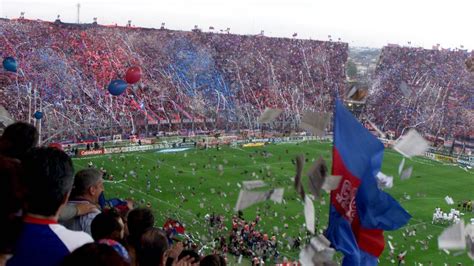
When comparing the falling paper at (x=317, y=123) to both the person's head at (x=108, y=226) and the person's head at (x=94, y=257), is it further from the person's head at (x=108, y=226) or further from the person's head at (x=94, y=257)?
the person's head at (x=94, y=257)

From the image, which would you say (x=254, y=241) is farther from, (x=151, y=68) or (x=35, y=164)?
(x=151, y=68)

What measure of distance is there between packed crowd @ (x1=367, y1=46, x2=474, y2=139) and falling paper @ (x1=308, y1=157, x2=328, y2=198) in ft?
121

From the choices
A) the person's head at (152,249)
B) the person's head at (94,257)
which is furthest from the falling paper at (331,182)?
the person's head at (94,257)

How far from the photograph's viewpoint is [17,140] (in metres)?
3.00

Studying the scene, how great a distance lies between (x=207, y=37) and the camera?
43.8 m

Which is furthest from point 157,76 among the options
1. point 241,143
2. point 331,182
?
point 331,182

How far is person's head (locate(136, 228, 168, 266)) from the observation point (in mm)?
2938

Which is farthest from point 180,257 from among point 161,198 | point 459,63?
point 459,63

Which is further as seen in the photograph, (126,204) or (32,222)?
(126,204)

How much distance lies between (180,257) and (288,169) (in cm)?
2305

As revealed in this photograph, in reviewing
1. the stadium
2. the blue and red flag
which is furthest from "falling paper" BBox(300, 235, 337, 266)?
the blue and red flag

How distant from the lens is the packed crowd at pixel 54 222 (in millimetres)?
1827

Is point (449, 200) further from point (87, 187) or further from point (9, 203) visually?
point (9, 203)

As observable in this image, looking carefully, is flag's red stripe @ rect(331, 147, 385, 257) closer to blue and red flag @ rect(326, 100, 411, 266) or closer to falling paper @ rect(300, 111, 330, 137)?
blue and red flag @ rect(326, 100, 411, 266)
